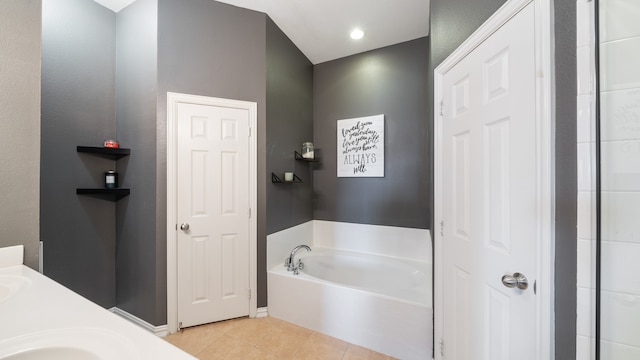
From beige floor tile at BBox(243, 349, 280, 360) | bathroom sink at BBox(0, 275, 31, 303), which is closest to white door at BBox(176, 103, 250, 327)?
beige floor tile at BBox(243, 349, 280, 360)

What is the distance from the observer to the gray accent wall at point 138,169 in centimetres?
192

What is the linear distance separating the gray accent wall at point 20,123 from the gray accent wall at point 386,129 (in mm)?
2399

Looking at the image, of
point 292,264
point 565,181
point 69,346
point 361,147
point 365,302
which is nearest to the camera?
point 69,346

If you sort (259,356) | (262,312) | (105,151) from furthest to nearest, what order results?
(262,312) → (105,151) → (259,356)

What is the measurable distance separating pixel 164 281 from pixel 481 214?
7.72 feet

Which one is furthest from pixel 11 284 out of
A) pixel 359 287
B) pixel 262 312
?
pixel 359 287

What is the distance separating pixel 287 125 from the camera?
2582 millimetres

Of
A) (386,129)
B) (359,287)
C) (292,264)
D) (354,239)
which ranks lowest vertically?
(359,287)

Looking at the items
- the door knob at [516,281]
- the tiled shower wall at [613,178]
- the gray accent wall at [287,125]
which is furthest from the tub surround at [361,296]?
the tiled shower wall at [613,178]

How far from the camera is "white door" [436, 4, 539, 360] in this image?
2.84ft

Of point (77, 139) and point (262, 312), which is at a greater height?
point (77, 139)

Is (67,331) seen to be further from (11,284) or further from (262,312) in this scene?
(262,312)

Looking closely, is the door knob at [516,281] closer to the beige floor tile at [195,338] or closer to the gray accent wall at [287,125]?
the gray accent wall at [287,125]

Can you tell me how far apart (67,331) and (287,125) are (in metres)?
2.27
